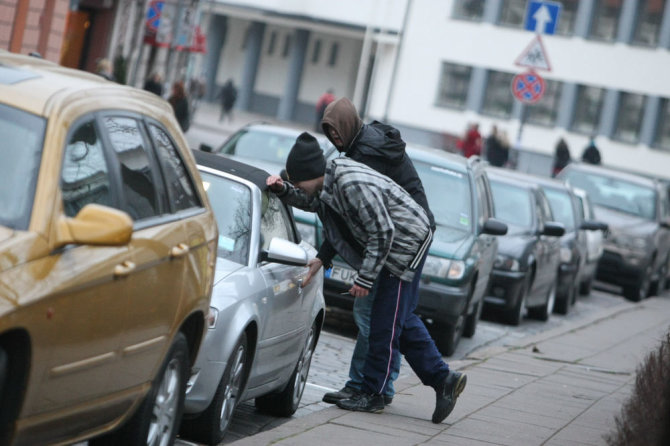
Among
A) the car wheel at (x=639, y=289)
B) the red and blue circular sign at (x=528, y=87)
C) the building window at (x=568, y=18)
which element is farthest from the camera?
the building window at (x=568, y=18)

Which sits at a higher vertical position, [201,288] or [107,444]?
[201,288]

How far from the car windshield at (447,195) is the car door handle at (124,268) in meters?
9.24

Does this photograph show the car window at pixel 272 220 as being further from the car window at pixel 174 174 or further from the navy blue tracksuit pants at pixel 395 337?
the car window at pixel 174 174

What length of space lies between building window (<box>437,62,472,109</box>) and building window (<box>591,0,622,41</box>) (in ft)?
18.0

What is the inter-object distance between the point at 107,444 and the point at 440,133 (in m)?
53.8

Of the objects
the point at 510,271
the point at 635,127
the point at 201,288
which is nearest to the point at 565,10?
the point at 635,127

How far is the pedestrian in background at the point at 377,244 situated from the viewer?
28.0ft

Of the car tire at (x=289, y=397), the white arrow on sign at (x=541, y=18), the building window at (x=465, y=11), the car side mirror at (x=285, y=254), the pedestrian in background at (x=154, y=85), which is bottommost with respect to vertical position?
the car tire at (x=289, y=397)

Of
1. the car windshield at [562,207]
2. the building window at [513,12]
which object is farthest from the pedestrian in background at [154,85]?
the building window at [513,12]

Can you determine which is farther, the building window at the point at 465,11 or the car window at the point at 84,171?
the building window at the point at 465,11

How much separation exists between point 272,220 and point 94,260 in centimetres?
360

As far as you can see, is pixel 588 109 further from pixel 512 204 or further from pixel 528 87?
pixel 512 204

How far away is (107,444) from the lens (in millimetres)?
6195

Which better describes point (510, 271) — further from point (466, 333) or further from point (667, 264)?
point (667, 264)
